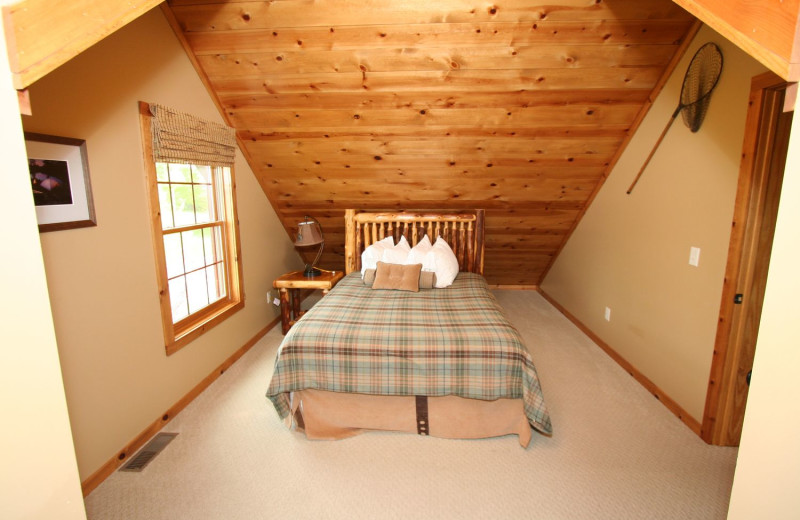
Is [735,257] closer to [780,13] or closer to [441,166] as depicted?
[780,13]

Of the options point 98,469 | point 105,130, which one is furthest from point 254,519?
point 105,130

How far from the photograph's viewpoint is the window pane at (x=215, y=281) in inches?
131

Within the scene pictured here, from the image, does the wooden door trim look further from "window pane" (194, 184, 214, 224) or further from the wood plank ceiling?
"window pane" (194, 184, 214, 224)

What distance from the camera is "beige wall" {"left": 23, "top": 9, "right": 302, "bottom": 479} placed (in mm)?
1890

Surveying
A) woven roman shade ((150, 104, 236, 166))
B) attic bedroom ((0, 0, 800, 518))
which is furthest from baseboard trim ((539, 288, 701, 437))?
woven roman shade ((150, 104, 236, 166))

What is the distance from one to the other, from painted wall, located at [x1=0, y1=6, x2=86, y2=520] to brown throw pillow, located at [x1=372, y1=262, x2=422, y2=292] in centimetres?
249

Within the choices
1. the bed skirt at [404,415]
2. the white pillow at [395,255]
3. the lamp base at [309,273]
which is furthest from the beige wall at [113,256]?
the white pillow at [395,255]

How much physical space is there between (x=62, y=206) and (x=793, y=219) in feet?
8.59

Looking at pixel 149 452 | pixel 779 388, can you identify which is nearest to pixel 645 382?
pixel 779 388

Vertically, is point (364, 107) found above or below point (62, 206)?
above

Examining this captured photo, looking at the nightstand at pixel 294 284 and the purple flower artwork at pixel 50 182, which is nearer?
the purple flower artwork at pixel 50 182

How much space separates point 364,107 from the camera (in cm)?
318

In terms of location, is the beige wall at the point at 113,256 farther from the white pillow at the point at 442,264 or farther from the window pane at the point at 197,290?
the white pillow at the point at 442,264

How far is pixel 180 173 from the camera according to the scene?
2.96m
